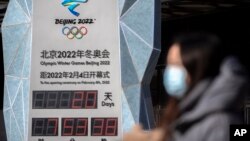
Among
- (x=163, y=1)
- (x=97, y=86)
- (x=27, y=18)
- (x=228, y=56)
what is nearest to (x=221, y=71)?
(x=228, y=56)

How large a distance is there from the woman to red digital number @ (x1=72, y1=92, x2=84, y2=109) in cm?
831

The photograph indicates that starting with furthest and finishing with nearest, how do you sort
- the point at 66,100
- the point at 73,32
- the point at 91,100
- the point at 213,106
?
the point at 73,32
the point at 66,100
the point at 91,100
the point at 213,106

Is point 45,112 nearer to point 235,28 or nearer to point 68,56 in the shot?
point 68,56

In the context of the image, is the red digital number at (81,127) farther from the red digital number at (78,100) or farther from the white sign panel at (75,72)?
the red digital number at (78,100)

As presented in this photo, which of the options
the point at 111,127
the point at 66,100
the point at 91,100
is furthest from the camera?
the point at 66,100

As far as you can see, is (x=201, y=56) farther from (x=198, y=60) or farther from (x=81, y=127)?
(x=81, y=127)

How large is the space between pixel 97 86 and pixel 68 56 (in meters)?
0.70

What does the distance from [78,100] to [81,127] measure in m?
0.42

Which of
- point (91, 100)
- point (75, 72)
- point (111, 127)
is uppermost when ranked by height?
point (75, 72)

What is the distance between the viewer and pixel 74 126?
1024 cm

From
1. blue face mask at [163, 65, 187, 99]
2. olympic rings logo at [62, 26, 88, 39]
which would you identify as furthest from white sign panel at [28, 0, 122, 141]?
blue face mask at [163, 65, 187, 99]

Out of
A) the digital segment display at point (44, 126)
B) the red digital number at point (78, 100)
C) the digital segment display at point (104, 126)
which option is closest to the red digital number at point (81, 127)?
the digital segment display at point (104, 126)

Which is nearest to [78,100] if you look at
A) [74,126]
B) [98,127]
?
[74,126]

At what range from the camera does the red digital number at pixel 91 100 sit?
33.1 feet
